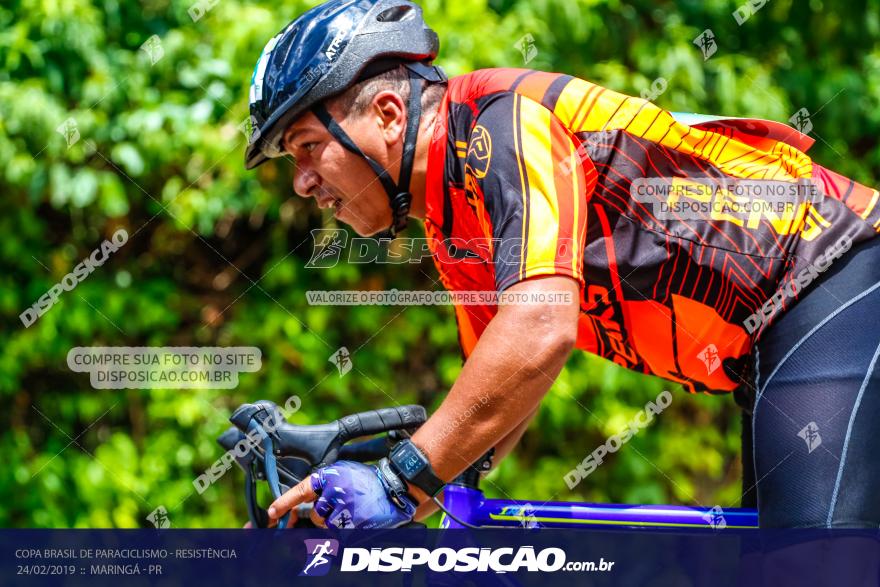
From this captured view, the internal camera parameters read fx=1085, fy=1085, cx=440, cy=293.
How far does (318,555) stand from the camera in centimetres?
235

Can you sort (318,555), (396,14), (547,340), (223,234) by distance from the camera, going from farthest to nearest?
(223,234)
(396,14)
(318,555)
(547,340)

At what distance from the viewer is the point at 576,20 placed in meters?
4.77

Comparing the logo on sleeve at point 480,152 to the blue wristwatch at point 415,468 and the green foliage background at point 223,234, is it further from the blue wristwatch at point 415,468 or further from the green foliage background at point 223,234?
the green foliage background at point 223,234

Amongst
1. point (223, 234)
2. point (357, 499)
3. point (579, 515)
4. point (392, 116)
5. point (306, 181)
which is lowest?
point (223, 234)

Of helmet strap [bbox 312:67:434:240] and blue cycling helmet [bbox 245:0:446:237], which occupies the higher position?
blue cycling helmet [bbox 245:0:446:237]

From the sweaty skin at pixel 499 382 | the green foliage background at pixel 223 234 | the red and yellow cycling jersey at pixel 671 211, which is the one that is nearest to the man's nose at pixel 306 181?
the red and yellow cycling jersey at pixel 671 211

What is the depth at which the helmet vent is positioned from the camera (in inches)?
101

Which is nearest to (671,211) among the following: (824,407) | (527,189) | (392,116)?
(527,189)

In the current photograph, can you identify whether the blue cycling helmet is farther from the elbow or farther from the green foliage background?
the green foliage background

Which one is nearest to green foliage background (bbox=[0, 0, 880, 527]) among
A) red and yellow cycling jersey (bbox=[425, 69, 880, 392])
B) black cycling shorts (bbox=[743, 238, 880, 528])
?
red and yellow cycling jersey (bbox=[425, 69, 880, 392])

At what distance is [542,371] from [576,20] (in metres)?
3.00

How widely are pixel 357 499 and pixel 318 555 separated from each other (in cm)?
30

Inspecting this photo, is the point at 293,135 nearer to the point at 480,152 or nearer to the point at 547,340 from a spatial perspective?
the point at 480,152

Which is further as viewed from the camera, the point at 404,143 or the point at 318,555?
the point at 404,143
